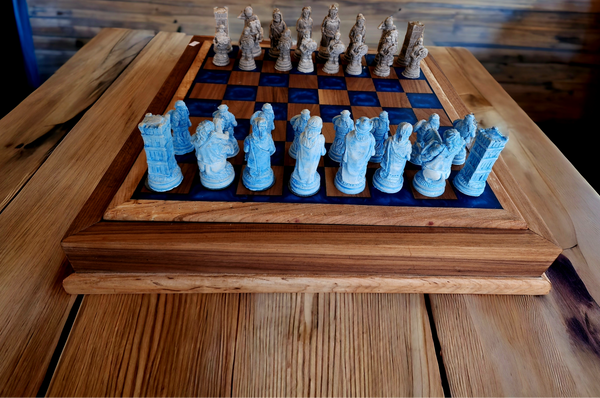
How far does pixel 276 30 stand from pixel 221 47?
1.09 feet

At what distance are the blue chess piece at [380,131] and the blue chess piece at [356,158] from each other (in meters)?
0.20

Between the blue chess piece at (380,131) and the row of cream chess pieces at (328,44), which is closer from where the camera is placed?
the blue chess piece at (380,131)

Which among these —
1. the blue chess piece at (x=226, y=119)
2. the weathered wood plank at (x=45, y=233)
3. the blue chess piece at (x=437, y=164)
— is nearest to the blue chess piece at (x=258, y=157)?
the blue chess piece at (x=226, y=119)

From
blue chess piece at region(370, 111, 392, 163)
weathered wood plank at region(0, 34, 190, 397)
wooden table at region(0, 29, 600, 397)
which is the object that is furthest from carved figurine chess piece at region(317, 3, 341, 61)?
wooden table at region(0, 29, 600, 397)

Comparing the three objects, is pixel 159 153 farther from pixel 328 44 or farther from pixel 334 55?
pixel 328 44

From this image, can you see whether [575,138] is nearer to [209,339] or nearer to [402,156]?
[402,156]

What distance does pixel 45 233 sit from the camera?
136 centimetres

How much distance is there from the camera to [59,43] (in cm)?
321

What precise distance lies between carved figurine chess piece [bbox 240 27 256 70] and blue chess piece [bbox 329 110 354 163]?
2.76ft

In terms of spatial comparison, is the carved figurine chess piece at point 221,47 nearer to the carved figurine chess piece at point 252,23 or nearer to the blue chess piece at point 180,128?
the carved figurine chess piece at point 252,23

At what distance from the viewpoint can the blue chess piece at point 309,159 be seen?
125 cm

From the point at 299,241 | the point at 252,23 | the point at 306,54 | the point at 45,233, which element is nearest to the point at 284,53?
the point at 306,54

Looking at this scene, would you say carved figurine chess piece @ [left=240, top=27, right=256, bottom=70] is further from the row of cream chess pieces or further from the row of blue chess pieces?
the row of blue chess pieces

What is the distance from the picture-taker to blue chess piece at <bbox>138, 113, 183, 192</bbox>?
4.05ft
